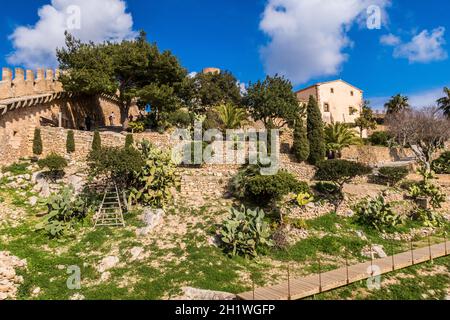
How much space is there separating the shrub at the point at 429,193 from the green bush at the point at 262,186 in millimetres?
7886

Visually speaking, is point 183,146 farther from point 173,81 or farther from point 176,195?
point 173,81

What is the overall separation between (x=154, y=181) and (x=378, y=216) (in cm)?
1259

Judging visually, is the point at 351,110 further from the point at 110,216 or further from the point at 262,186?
the point at 110,216

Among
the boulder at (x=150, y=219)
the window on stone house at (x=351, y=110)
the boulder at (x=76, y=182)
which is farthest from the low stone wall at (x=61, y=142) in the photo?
the window on stone house at (x=351, y=110)

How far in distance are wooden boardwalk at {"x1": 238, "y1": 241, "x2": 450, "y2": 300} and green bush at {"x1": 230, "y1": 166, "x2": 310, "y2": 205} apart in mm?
5175

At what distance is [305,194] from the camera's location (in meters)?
17.6

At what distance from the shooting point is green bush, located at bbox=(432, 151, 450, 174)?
2591 cm

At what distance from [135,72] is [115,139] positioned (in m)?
6.60

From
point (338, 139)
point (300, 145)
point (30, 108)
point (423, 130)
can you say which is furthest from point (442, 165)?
point (30, 108)

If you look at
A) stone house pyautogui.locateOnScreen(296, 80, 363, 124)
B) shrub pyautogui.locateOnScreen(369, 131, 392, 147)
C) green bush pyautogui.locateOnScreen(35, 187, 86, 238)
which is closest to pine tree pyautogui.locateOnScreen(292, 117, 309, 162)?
shrub pyautogui.locateOnScreen(369, 131, 392, 147)

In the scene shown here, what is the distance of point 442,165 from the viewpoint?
2653 centimetres

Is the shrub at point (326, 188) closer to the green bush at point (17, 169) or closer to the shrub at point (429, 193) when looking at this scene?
the shrub at point (429, 193)

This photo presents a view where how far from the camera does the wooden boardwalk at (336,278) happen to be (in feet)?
30.6
